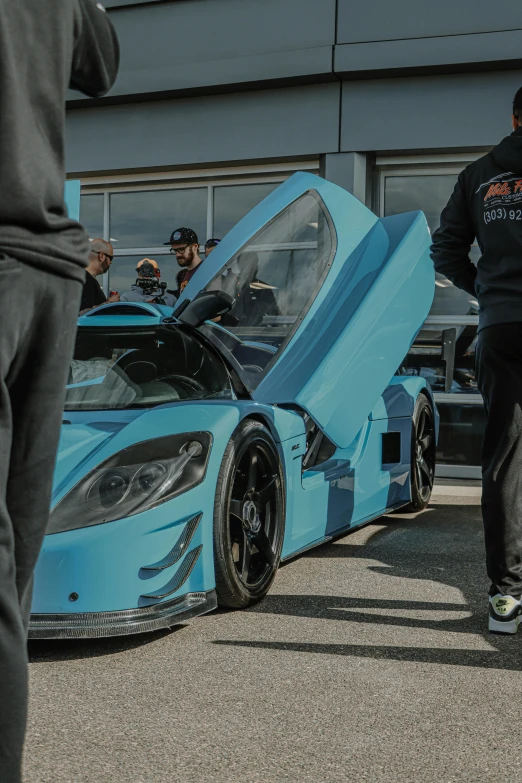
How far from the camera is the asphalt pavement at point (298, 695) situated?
7.58 ft

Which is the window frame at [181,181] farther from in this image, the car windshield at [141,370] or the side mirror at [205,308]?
the car windshield at [141,370]

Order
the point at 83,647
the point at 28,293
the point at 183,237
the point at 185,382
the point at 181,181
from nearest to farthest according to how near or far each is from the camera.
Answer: the point at 28,293 < the point at 83,647 < the point at 185,382 < the point at 183,237 < the point at 181,181

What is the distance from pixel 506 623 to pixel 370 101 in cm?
684

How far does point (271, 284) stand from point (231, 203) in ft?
19.0

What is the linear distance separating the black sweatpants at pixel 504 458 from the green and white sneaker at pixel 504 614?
1.5 inches

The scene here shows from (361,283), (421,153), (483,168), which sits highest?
(421,153)

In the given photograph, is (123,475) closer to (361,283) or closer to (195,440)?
(195,440)

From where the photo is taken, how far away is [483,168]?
3752 millimetres

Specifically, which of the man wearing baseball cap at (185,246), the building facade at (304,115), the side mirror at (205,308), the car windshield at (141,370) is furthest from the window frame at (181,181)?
the car windshield at (141,370)

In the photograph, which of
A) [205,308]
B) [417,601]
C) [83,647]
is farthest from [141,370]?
[417,601]

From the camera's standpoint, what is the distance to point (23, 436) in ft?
5.16

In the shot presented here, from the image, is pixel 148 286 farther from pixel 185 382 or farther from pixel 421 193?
pixel 421 193

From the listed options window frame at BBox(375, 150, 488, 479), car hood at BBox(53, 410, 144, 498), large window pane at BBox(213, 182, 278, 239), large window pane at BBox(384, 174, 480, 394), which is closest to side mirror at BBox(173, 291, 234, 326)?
car hood at BBox(53, 410, 144, 498)

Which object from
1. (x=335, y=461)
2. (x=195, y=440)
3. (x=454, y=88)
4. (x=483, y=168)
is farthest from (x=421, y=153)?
(x=195, y=440)
